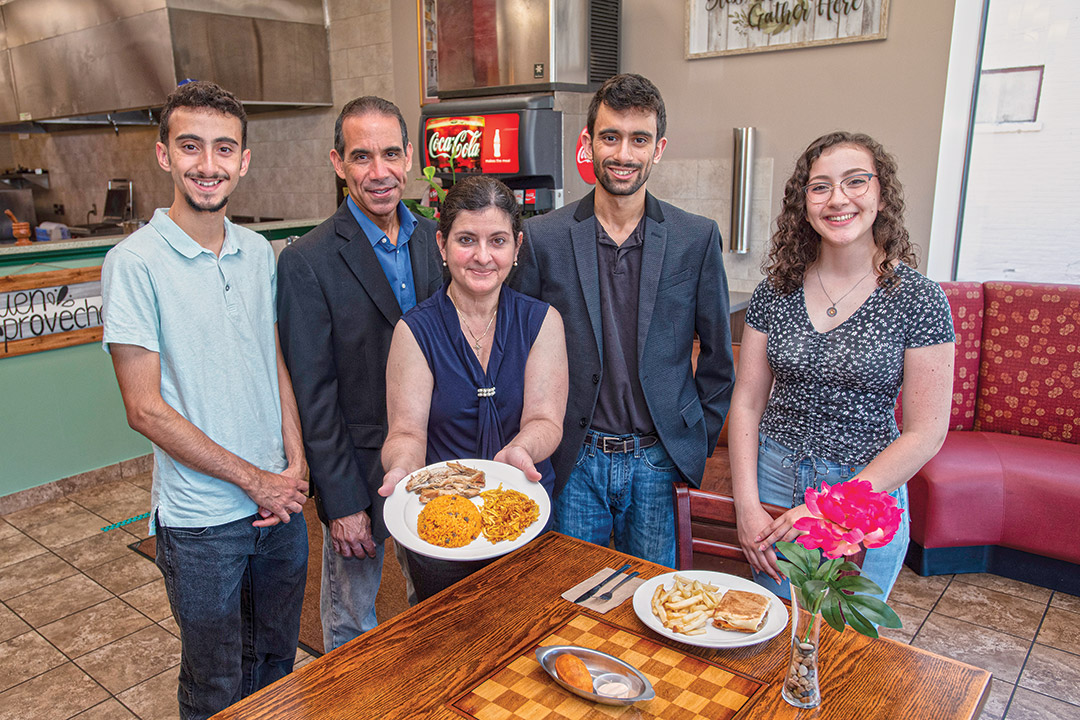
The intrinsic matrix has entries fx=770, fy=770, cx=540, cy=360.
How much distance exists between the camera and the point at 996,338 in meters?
3.53

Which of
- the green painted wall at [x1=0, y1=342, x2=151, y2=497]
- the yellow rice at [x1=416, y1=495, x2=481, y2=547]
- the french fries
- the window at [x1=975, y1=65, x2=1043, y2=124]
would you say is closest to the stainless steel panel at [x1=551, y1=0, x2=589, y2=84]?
the window at [x1=975, y1=65, x2=1043, y2=124]

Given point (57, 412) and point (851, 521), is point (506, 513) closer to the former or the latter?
point (851, 521)

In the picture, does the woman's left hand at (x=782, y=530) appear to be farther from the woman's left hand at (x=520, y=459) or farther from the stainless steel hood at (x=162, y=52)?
the stainless steel hood at (x=162, y=52)

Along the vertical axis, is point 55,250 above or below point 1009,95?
below

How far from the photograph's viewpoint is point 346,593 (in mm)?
2080

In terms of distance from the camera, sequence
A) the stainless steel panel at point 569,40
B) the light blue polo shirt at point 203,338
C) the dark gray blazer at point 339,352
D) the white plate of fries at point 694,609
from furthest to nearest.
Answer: the stainless steel panel at point 569,40
the dark gray blazer at point 339,352
the light blue polo shirt at point 203,338
the white plate of fries at point 694,609

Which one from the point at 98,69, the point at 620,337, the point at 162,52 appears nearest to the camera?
the point at 620,337

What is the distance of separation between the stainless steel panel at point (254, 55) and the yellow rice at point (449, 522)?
4.98 meters

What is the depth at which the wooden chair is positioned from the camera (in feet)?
5.88

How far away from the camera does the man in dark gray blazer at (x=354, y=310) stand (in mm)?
1848

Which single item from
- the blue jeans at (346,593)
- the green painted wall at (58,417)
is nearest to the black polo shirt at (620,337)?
the blue jeans at (346,593)

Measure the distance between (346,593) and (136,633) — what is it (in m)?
1.35

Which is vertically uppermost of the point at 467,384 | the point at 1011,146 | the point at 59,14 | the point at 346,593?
the point at 59,14

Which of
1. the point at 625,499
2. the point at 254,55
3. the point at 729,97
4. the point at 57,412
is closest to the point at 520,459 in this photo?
the point at 625,499
